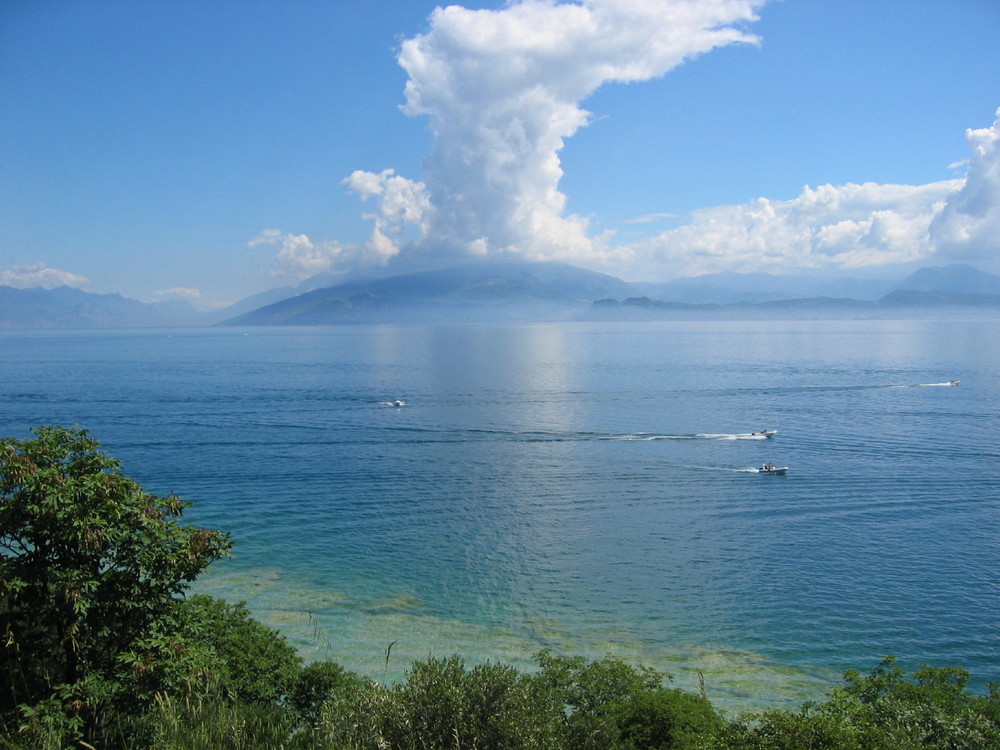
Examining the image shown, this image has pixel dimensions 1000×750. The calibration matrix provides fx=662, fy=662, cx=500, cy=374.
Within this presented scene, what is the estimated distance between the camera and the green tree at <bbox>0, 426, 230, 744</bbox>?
1734 centimetres

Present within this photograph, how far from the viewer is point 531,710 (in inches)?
736

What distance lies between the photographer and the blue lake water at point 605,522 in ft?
121

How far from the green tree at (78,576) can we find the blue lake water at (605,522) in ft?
56.0

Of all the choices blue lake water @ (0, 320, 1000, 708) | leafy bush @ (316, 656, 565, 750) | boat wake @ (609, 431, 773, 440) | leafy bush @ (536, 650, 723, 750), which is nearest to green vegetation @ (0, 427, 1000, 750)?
leafy bush @ (316, 656, 565, 750)

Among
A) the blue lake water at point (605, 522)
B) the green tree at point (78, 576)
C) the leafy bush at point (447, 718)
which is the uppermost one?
the green tree at point (78, 576)

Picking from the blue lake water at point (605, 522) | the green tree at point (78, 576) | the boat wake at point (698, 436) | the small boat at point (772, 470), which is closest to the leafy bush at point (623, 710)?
the blue lake water at point (605, 522)

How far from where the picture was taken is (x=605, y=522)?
180 ft

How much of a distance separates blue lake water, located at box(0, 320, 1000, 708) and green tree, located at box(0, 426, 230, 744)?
17.1 m

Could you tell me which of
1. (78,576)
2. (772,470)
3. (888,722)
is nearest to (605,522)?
(772,470)

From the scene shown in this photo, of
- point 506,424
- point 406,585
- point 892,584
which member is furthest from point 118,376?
point 892,584

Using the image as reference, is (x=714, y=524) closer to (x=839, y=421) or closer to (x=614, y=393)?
Answer: (x=839, y=421)

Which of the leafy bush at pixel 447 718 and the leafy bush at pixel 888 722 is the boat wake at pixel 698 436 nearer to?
the leafy bush at pixel 888 722

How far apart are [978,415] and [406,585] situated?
89.3 metres

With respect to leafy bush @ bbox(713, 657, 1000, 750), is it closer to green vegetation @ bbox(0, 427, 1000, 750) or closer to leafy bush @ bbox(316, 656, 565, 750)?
green vegetation @ bbox(0, 427, 1000, 750)
